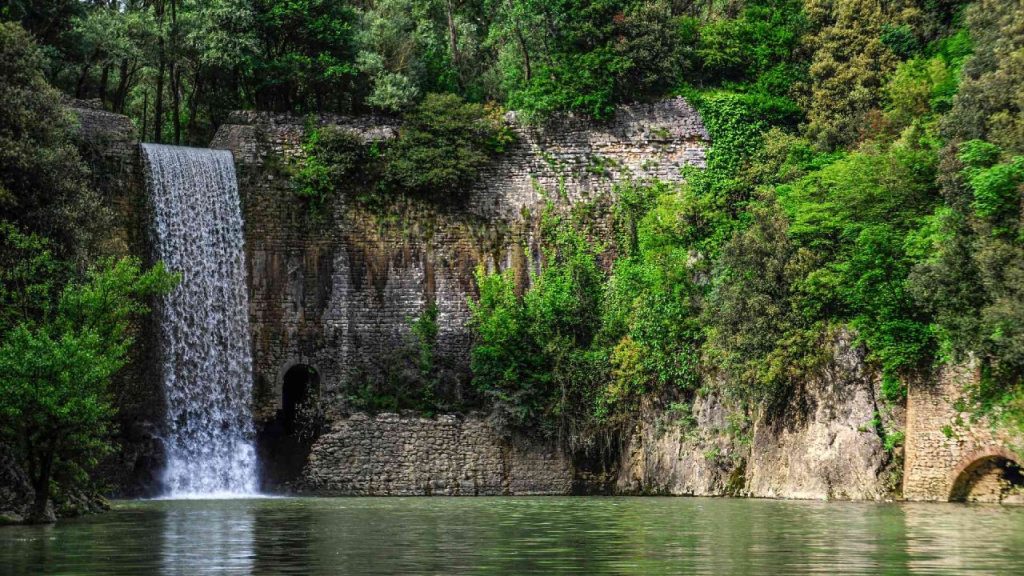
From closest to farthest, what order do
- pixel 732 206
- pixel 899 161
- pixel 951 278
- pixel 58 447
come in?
pixel 58 447 < pixel 951 278 < pixel 899 161 < pixel 732 206

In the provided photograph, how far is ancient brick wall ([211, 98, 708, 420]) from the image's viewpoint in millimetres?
36531

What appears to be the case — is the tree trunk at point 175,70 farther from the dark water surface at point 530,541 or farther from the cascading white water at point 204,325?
the dark water surface at point 530,541

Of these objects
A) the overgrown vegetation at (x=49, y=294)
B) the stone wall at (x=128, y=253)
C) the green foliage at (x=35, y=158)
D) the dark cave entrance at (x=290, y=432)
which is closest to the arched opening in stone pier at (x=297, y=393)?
the dark cave entrance at (x=290, y=432)

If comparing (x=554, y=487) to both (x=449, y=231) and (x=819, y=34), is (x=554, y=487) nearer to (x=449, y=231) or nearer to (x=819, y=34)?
(x=449, y=231)

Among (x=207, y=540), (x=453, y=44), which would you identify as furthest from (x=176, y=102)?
(x=207, y=540)

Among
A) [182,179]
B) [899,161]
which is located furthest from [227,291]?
[899,161]

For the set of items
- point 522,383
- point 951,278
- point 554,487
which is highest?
point 951,278

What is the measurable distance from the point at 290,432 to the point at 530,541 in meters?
22.2

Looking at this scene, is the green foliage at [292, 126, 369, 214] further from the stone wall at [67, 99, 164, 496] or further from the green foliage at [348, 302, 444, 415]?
the stone wall at [67, 99, 164, 496]

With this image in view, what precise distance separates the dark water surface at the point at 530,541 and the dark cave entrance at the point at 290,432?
11.3m

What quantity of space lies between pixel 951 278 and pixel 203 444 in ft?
64.7

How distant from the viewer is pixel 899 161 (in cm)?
2939

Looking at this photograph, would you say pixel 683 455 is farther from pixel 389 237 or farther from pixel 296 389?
pixel 296 389

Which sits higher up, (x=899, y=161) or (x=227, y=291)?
(x=899, y=161)
